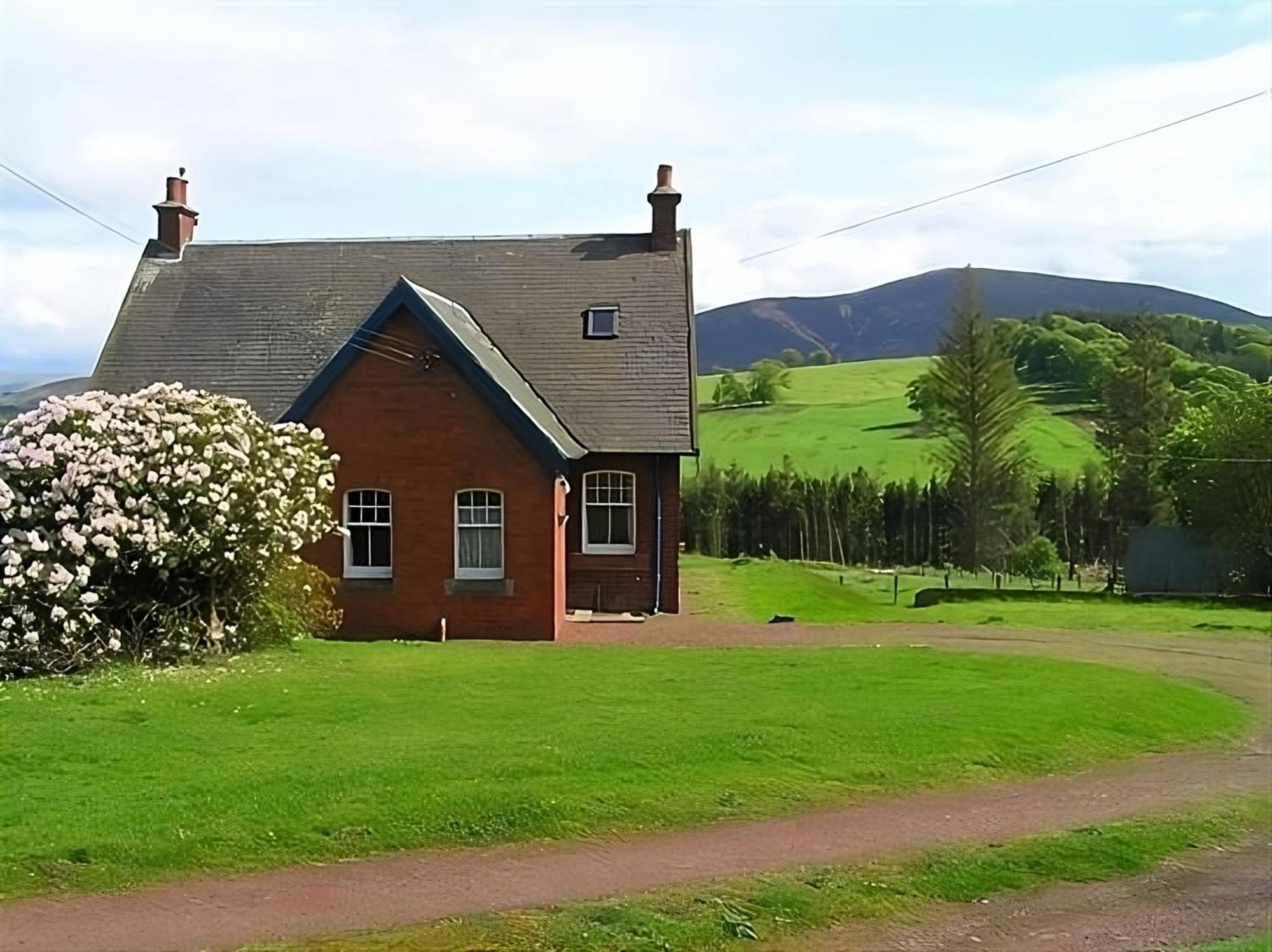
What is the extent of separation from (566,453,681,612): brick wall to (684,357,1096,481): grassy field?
21797mm

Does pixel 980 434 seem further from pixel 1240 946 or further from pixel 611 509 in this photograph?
pixel 1240 946

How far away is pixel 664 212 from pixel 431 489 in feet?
37.3

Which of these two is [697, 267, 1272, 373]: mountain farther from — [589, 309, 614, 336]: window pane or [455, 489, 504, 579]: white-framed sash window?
[455, 489, 504, 579]: white-framed sash window

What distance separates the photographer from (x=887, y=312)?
89500mm

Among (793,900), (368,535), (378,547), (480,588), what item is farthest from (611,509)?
(793,900)

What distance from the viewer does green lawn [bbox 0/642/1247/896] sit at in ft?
31.4

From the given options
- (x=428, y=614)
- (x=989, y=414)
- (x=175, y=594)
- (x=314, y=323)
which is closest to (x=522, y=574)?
(x=428, y=614)

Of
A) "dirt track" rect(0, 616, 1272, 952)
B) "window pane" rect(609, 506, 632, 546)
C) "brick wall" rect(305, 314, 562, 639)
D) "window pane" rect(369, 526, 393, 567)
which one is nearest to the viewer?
"dirt track" rect(0, 616, 1272, 952)

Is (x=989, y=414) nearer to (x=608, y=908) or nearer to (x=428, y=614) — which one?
(x=428, y=614)

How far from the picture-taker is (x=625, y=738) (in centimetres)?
1273

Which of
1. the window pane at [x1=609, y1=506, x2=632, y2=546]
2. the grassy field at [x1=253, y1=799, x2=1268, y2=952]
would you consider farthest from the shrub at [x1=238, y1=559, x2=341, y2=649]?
the grassy field at [x1=253, y1=799, x2=1268, y2=952]

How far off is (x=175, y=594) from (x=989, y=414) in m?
38.4

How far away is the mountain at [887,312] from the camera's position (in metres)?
54.0

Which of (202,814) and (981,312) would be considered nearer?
(202,814)
